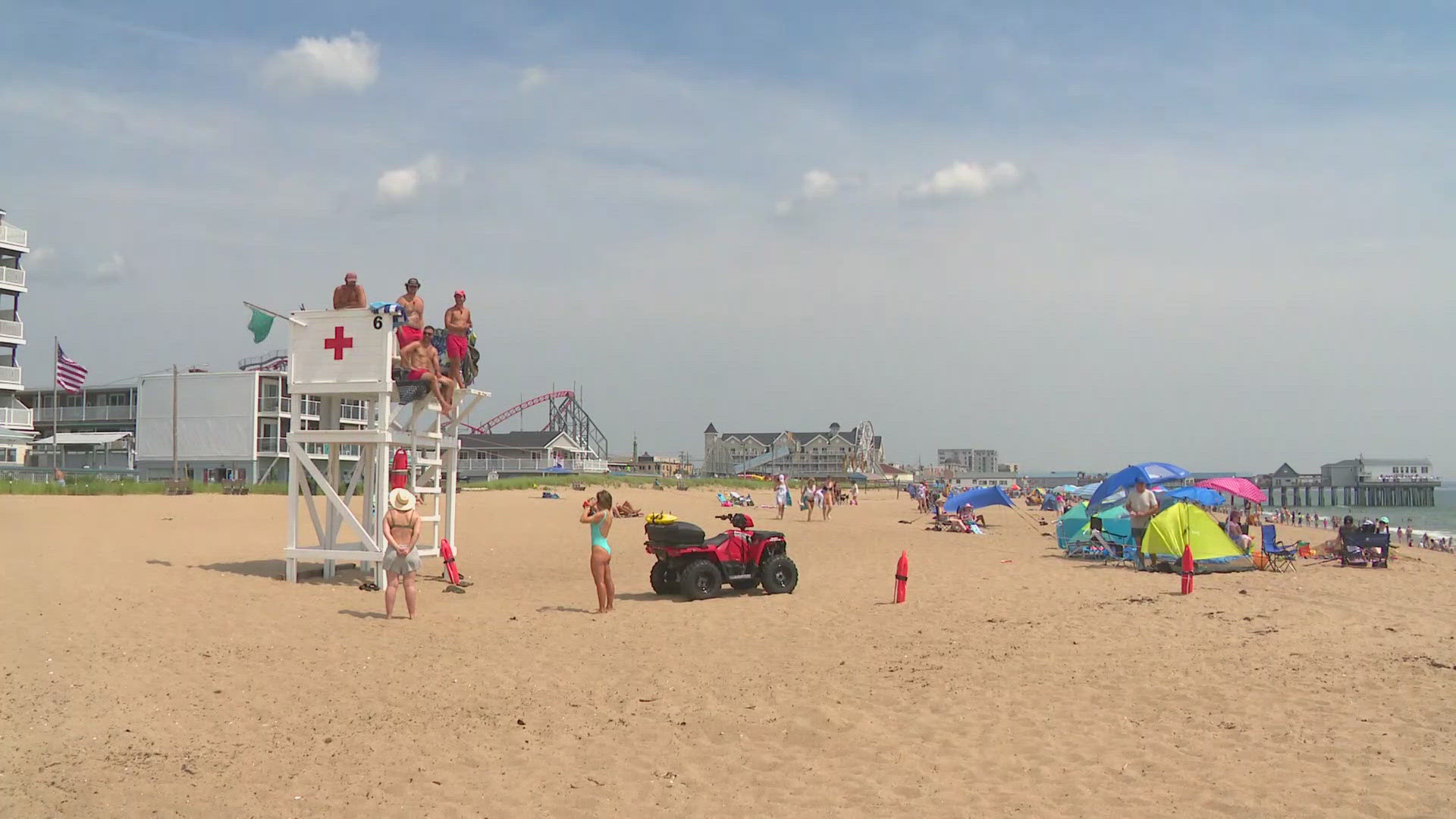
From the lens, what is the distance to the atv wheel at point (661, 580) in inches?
534

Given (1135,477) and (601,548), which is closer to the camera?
(601,548)

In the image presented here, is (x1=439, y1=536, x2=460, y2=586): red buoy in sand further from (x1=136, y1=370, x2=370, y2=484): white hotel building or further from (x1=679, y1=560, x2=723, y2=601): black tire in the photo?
(x1=136, y1=370, x2=370, y2=484): white hotel building

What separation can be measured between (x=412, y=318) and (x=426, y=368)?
0.70m

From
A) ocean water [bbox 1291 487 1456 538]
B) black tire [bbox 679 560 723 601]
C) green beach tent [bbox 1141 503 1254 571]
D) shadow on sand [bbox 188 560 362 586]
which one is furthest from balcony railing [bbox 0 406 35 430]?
ocean water [bbox 1291 487 1456 538]

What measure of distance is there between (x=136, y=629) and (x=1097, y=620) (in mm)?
9772

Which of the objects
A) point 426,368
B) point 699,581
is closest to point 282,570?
point 426,368

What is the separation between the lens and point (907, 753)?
6.40 meters

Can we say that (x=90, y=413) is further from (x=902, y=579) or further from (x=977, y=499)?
(x=902, y=579)

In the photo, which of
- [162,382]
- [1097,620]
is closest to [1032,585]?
[1097,620]

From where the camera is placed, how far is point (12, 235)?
4062cm

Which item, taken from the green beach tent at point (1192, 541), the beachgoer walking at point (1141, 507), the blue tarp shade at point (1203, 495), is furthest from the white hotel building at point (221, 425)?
the green beach tent at point (1192, 541)

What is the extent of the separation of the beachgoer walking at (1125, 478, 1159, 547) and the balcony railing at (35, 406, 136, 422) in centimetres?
5846

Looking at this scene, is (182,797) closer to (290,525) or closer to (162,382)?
(290,525)

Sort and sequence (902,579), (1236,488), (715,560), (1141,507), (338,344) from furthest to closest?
(1236,488)
(1141,507)
(338,344)
(715,560)
(902,579)
